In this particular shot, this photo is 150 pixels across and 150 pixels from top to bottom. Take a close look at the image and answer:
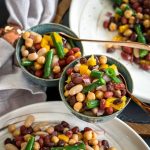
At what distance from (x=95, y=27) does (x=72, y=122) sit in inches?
12.0

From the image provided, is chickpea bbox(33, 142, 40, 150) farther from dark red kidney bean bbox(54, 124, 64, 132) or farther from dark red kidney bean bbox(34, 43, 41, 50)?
dark red kidney bean bbox(34, 43, 41, 50)

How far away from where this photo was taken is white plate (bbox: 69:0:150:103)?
1069mm

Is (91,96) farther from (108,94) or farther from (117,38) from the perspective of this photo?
(117,38)

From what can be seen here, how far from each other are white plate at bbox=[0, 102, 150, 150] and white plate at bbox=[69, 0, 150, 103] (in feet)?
0.38

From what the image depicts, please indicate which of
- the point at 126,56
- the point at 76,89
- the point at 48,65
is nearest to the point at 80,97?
the point at 76,89

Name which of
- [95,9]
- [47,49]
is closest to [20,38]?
[47,49]

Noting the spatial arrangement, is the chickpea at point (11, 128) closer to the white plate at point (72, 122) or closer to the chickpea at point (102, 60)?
the white plate at point (72, 122)

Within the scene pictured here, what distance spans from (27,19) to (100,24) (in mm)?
208

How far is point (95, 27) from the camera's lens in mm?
1157

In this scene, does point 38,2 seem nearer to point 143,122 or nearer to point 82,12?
point 82,12

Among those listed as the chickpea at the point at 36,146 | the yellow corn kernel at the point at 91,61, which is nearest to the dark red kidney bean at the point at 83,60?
the yellow corn kernel at the point at 91,61

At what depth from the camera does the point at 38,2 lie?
1.12m

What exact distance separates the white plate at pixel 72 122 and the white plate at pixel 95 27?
0.12 metres

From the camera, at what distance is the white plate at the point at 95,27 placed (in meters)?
1.07
